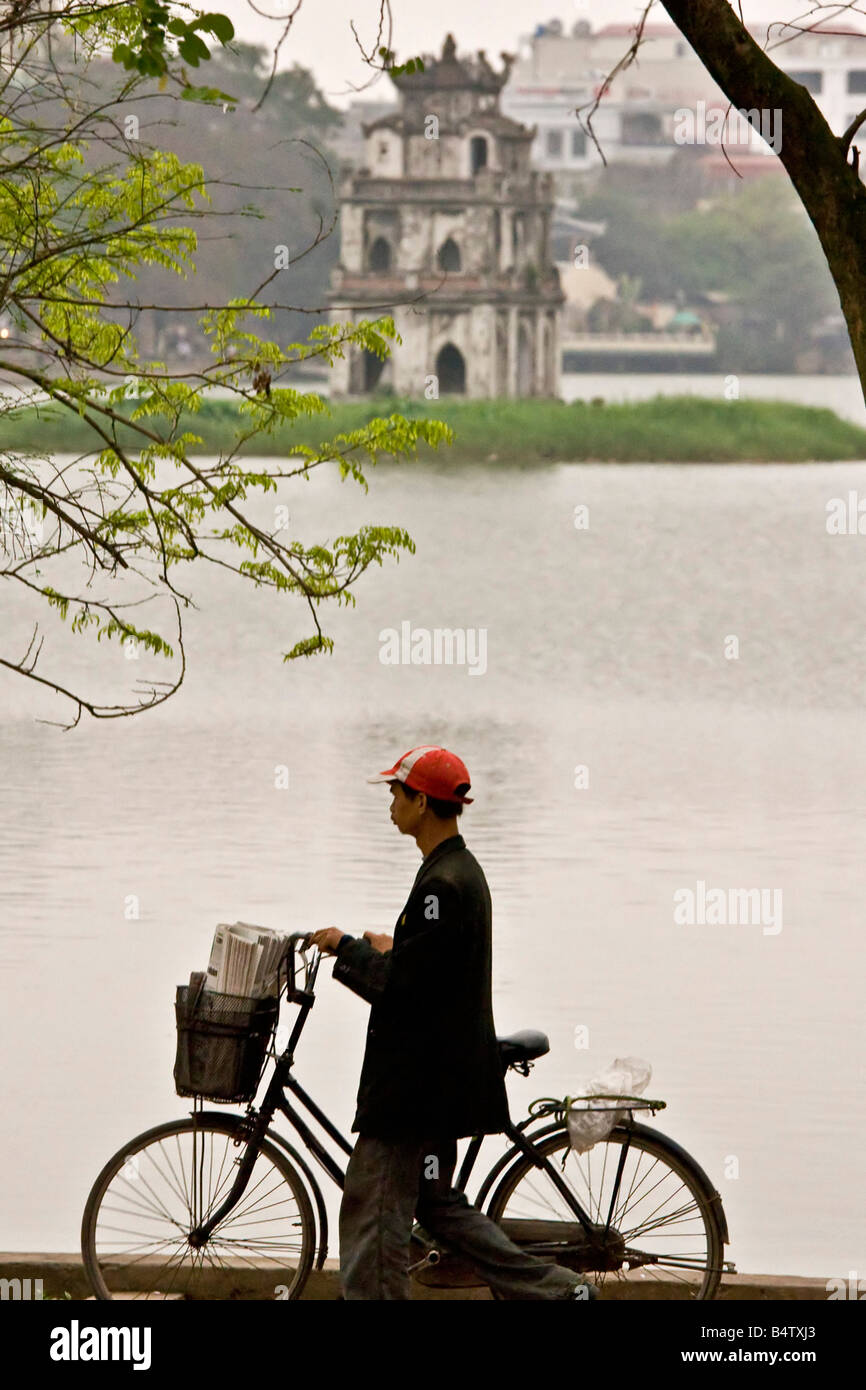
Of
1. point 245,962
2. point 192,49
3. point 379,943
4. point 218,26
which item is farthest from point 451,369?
point 379,943

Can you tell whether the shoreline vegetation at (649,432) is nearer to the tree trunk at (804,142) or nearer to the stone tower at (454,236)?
the stone tower at (454,236)

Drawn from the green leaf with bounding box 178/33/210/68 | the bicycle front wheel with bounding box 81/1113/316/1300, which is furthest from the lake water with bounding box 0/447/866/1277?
the green leaf with bounding box 178/33/210/68

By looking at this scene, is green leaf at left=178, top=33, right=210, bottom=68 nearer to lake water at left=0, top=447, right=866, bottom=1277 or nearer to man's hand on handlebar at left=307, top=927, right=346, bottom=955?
man's hand on handlebar at left=307, top=927, right=346, bottom=955

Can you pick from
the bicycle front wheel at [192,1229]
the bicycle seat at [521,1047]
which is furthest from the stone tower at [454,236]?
the bicycle seat at [521,1047]

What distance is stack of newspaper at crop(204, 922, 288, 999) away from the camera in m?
5.18

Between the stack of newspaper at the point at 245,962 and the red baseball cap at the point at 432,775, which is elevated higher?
the red baseball cap at the point at 432,775

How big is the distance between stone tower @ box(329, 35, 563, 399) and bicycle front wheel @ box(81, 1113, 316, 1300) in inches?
3423

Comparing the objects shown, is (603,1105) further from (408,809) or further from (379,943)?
(408,809)

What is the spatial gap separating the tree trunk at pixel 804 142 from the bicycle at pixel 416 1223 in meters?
1.97

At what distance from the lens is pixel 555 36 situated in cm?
15662

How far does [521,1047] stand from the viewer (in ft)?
17.4

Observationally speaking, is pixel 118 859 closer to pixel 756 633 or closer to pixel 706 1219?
pixel 706 1219

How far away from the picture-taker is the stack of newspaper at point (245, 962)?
204 inches
